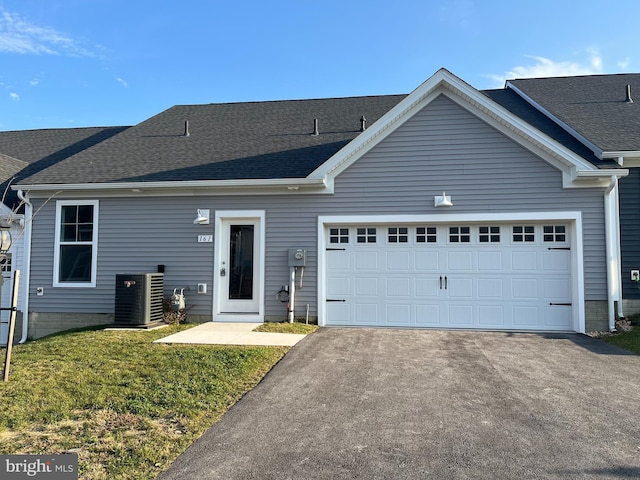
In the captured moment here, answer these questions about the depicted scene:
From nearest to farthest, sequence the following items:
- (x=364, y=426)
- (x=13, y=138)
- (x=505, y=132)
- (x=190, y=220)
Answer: (x=364, y=426)
(x=505, y=132)
(x=190, y=220)
(x=13, y=138)

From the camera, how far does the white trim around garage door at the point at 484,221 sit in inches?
311

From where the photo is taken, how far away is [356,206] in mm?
8625

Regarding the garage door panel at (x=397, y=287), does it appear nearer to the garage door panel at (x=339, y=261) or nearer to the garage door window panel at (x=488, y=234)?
the garage door panel at (x=339, y=261)

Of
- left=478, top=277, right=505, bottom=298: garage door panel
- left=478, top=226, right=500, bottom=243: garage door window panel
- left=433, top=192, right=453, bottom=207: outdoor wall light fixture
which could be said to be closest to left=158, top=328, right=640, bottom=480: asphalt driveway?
left=478, top=277, right=505, bottom=298: garage door panel

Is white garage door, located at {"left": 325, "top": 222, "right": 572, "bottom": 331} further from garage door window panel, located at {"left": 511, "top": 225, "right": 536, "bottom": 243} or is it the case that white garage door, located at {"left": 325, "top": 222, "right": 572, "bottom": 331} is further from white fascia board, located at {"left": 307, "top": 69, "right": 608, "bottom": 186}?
white fascia board, located at {"left": 307, "top": 69, "right": 608, "bottom": 186}

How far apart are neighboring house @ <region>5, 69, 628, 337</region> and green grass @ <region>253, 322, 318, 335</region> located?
17.1 inches

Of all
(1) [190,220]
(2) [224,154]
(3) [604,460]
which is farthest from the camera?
(2) [224,154]

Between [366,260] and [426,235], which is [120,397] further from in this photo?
[426,235]

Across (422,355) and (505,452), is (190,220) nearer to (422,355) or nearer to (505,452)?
(422,355)

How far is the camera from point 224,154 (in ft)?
32.2

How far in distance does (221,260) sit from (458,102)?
608 centimetres

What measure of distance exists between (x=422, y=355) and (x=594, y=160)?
5.72 m

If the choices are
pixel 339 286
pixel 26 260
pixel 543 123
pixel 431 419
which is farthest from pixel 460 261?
pixel 26 260

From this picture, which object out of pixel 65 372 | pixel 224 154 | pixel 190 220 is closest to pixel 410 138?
pixel 224 154
